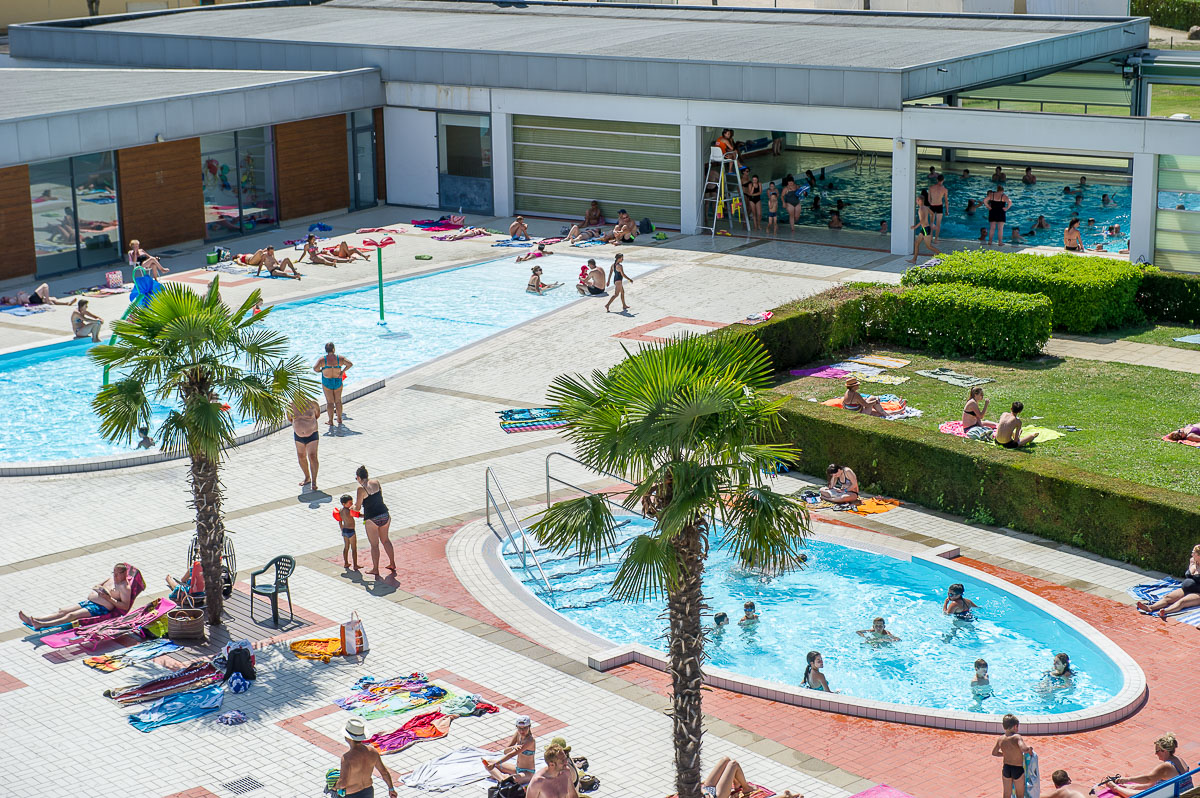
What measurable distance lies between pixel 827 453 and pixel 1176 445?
5140 millimetres

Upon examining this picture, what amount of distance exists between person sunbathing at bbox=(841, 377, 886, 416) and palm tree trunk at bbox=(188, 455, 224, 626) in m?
10.3

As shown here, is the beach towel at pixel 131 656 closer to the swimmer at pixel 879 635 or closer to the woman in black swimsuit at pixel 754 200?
the swimmer at pixel 879 635

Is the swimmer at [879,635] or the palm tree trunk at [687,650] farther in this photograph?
the swimmer at [879,635]

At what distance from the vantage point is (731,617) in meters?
18.5

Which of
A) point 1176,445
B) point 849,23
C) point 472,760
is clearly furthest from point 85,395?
point 849,23

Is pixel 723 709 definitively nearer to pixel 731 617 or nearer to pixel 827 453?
pixel 731 617

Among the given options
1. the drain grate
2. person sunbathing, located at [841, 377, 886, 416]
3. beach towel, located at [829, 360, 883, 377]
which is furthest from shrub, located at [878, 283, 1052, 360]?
the drain grate

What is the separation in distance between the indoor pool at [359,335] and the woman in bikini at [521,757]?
12.3 m

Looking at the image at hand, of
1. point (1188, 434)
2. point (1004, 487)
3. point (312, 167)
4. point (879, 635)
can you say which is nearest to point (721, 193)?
point (312, 167)

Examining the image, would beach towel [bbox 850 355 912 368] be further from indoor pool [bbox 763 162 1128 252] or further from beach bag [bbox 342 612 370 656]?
beach bag [bbox 342 612 370 656]

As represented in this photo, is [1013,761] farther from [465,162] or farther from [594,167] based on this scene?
[465,162]

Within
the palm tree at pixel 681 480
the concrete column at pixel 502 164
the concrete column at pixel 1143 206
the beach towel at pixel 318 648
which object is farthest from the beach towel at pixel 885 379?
the concrete column at pixel 502 164

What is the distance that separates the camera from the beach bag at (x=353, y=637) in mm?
16062

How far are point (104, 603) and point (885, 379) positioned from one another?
14.2 metres
